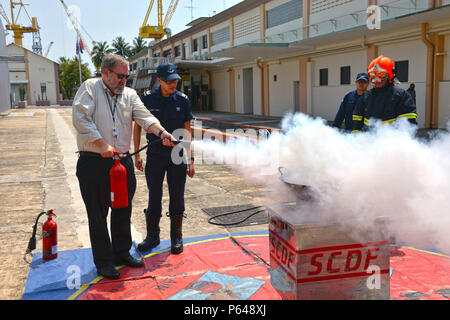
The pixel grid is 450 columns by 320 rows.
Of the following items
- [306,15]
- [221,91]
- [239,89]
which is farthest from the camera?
[221,91]

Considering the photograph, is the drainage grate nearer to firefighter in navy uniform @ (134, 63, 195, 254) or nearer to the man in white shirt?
firefighter in navy uniform @ (134, 63, 195, 254)

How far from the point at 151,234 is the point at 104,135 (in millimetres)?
1439

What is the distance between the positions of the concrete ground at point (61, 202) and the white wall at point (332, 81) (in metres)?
13.3

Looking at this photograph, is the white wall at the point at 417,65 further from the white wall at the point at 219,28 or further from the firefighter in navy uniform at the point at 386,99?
the white wall at the point at 219,28

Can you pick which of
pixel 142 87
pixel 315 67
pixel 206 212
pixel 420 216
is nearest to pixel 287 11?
pixel 315 67

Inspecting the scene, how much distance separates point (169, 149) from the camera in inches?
167

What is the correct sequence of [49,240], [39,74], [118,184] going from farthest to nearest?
[39,74] < [49,240] < [118,184]

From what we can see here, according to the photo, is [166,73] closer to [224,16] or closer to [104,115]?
[104,115]

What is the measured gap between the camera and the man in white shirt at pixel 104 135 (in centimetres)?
349

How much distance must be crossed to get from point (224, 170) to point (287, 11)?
19100mm

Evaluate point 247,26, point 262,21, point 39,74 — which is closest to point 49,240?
point 262,21

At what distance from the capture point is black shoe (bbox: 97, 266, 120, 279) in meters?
3.80

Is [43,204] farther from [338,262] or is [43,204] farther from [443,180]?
[443,180]

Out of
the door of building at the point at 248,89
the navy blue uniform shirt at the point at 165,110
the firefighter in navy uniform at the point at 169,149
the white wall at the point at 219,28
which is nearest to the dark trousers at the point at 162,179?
the firefighter in navy uniform at the point at 169,149
